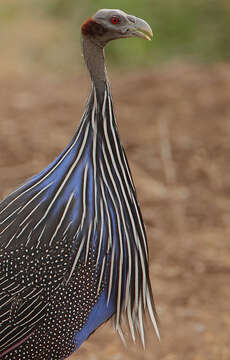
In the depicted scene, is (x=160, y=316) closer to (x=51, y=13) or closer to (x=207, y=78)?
(x=207, y=78)

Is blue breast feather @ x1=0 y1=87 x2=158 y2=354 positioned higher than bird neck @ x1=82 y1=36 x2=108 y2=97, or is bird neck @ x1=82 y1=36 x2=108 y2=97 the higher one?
bird neck @ x1=82 y1=36 x2=108 y2=97

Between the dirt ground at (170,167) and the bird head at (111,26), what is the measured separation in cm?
171

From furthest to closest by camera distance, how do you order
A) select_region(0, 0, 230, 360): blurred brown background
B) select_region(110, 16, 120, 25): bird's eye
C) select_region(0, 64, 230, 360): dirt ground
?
select_region(0, 0, 230, 360): blurred brown background
select_region(0, 64, 230, 360): dirt ground
select_region(110, 16, 120, 25): bird's eye

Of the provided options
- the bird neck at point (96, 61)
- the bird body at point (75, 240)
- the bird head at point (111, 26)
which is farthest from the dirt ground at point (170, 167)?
the bird head at point (111, 26)

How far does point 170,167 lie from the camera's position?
568 cm

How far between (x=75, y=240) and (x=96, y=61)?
2.03 feet

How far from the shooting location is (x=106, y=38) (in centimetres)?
267

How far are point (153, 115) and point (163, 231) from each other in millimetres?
1805

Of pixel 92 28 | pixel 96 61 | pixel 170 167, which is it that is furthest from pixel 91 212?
pixel 170 167

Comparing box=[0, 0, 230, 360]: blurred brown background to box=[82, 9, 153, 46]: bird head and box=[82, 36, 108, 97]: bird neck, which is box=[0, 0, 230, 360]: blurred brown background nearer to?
box=[82, 36, 108, 97]: bird neck

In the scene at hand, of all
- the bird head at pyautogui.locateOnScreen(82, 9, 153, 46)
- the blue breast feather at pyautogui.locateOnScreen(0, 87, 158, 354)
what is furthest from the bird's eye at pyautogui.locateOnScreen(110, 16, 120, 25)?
the blue breast feather at pyautogui.locateOnScreen(0, 87, 158, 354)

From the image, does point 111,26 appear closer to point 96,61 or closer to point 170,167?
point 96,61

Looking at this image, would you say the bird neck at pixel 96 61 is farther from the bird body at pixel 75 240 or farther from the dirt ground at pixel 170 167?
the dirt ground at pixel 170 167

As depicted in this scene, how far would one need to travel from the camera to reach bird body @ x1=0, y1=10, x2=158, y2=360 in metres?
2.69
